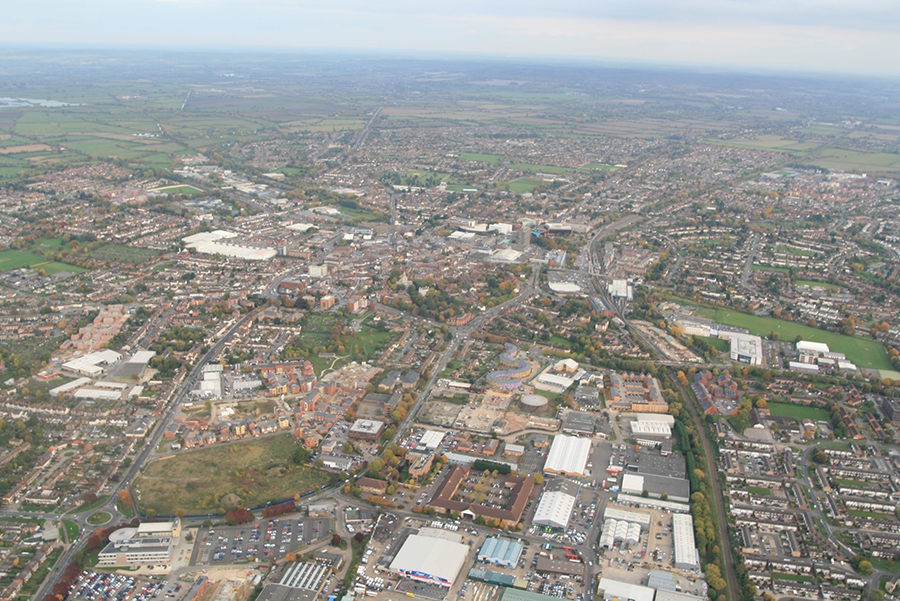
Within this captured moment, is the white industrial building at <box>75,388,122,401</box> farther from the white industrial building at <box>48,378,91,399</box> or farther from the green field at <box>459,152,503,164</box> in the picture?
the green field at <box>459,152,503,164</box>

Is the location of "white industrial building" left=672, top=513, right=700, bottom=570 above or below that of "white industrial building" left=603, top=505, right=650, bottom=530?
above

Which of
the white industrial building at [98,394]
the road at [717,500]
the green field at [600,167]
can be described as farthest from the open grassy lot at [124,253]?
the green field at [600,167]

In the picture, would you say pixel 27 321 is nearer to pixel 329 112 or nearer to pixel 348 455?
pixel 348 455

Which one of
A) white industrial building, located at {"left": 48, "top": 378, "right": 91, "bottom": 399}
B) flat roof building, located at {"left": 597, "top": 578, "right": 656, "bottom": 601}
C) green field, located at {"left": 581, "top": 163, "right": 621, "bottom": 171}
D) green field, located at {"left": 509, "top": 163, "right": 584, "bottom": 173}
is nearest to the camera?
flat roof building, located at {"left": 597, "top": 578, "right": 656, "bottom": 601}

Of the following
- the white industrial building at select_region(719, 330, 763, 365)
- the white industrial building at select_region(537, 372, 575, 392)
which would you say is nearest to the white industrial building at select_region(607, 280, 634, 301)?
the white industrial building at select_region(719, 330, 763, 365)

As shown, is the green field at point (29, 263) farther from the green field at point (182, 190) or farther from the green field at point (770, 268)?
the green field at point (770, 268)

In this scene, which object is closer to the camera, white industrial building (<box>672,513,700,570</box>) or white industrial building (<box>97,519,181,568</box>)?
white industrial building (<box>97,519,181,568</box>)

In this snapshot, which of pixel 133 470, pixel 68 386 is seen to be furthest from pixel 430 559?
pixel 68 386
